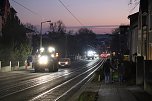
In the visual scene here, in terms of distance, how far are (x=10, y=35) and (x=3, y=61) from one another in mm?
8400

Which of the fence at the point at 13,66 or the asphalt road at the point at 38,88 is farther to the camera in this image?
the fence at the point at 13,66

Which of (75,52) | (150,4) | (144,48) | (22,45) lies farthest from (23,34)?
(75,52)

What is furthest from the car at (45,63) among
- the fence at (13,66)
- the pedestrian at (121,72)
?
the pedestrian at (121,72)

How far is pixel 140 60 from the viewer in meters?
25.0

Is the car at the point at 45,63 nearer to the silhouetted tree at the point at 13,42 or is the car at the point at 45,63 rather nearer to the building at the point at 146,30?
the silhouetted tree at the point at 13,42

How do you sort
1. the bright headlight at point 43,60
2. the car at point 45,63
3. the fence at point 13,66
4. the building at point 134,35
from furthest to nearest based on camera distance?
the building at point 134,35, the fence at point 13,66, the car at point 45,63, the bright headlight at point 43,60

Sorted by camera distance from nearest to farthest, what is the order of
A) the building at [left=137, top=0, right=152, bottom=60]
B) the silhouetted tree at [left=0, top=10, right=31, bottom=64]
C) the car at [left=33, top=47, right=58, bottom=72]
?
the building at [left=137, top=0, right=152, bottom=60] < the car at [left=33, top=47, right=58, bottom=72] < the silhouetted tree at [left=0, top=10, right=31, bottom=64]

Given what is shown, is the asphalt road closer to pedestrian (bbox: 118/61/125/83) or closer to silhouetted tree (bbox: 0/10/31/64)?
pedestrian (bbox: 118/61/125/83)

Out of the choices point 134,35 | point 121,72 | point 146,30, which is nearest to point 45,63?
point 134,35

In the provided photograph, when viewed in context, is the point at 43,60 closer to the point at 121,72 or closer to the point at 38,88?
the point at 121,72

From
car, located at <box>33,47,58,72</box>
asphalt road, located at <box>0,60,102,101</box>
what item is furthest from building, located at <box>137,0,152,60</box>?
car, located at <box>33,47,58,72</box>

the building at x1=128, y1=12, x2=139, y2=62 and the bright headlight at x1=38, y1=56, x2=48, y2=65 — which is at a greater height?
the building at x1=128, y1=12, x2=139, y2=62

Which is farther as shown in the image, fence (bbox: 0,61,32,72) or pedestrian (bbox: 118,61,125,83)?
fence (bbox: 0,61,32,72)

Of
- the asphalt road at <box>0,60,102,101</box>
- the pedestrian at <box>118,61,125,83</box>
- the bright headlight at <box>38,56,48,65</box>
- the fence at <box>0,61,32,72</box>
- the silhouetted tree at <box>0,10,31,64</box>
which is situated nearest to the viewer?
the asphalt road at <box>0,60,102,101</box>
